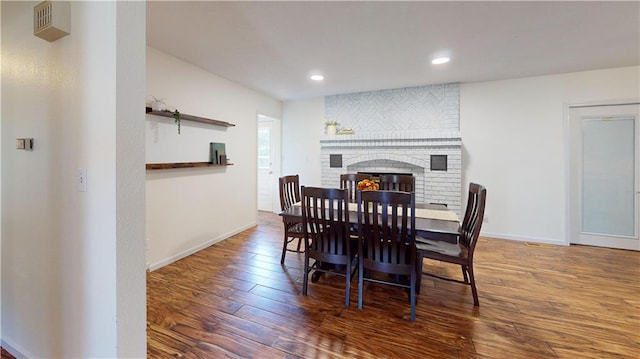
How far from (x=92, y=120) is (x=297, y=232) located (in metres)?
2.01

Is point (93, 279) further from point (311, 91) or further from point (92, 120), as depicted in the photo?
point (311, 91)

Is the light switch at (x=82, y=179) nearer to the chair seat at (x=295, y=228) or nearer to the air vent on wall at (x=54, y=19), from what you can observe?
the air vent on wall at (x=54, y=19)

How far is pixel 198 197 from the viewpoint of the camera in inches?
137

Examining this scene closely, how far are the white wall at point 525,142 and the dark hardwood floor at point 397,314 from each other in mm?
965

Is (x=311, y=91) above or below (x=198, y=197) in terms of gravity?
above

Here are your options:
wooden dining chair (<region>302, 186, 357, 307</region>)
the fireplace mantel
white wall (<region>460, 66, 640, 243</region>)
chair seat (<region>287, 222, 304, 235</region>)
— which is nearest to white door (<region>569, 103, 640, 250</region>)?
white wall (<region>460, 66, 640, 243</region>)

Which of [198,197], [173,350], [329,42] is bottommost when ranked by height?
[173,350]

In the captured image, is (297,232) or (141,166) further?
(297,232)

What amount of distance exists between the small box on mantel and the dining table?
5.13ft

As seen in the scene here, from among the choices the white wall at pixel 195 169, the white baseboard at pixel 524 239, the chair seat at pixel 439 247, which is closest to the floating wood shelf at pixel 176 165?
the white wall at pixel 195 169

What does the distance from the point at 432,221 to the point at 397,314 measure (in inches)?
31.8

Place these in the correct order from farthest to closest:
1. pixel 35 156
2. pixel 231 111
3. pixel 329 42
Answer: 1. pixel 231 111
2. pixel 329 42
3. pixel 35 156

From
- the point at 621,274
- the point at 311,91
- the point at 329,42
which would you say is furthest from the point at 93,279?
the point at 621,274

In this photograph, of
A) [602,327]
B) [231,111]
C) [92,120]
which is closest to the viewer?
[92,120]
